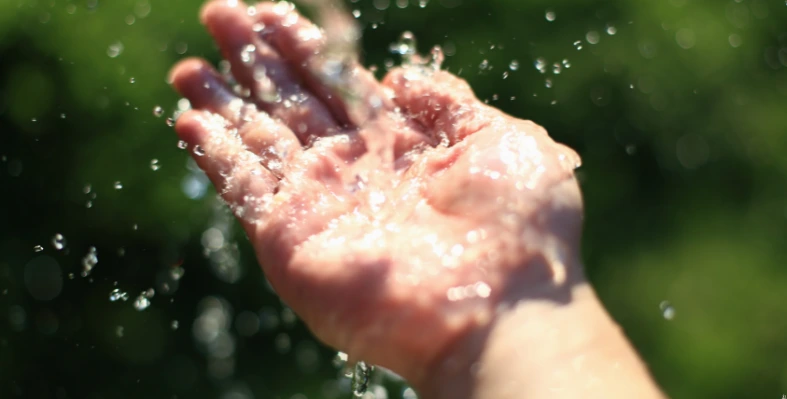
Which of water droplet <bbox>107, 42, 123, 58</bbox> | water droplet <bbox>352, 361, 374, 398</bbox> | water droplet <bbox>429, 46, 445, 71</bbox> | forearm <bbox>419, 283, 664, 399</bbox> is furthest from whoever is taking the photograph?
water droplet <bbox>107, 42, 123, 58</bbox>

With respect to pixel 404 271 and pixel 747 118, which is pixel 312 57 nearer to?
pixel 404 271

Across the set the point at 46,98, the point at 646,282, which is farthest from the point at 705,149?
→ the point at 46,98

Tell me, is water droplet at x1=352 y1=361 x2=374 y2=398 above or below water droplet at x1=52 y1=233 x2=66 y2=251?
above

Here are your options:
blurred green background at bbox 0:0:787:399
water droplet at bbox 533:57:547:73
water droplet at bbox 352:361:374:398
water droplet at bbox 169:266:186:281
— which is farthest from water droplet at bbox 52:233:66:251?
water droplet at bbox 533:57:547:73

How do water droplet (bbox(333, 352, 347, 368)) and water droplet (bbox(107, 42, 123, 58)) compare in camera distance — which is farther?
water droplet (bbox(107, 42, 123, 58))

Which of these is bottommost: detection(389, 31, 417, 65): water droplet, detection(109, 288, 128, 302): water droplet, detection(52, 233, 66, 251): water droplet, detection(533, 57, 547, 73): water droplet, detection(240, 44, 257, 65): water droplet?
detection(109, 288, 128, 302): water droplet

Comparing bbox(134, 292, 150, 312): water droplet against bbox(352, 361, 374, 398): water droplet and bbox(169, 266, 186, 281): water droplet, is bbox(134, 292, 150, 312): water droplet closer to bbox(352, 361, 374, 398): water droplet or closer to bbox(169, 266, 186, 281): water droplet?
bbox(169, 266, 186, 281): water droplet

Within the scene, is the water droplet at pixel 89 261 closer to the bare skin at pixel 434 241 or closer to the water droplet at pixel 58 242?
the water droplet at pixel 58 242

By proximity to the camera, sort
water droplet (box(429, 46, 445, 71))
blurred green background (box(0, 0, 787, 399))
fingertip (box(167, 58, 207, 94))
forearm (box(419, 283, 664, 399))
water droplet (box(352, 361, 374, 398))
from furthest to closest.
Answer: blurred green background (box(0, 0, 787, 399))
water droplet (box(429, 46, 445, 71))
fingertip (box(167, 58, 207, 94))
water droplet (box(352, 361, 374, 398))
forearm (box(419, 283, 664, 399))
